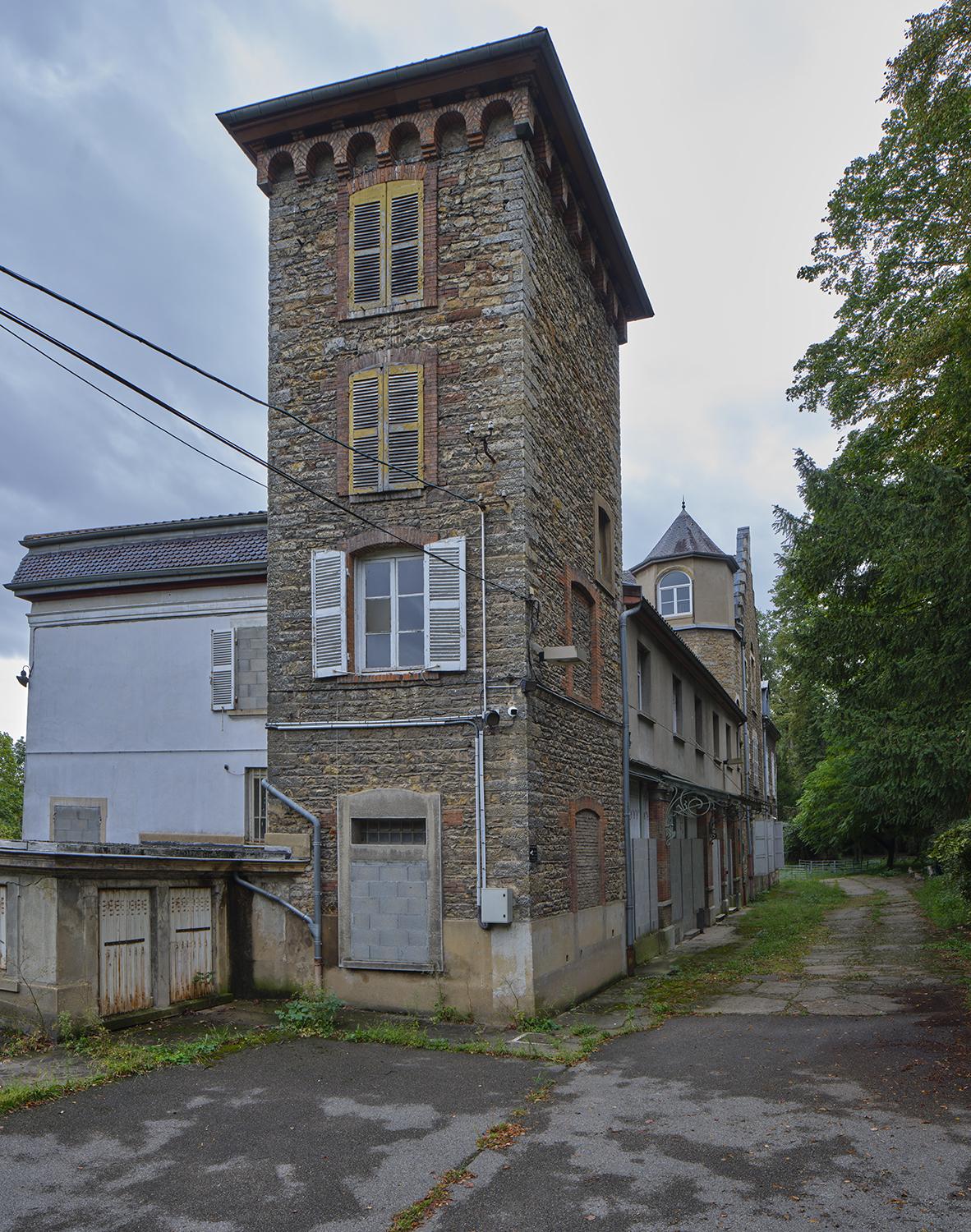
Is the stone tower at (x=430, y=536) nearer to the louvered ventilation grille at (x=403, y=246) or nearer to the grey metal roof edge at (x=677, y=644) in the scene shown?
the louvered ventilation grille at (x=403, y=246)

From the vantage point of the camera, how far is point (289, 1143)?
7.44 meters

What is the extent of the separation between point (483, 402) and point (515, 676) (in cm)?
348

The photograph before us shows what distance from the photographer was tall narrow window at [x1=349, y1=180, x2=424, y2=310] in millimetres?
13352

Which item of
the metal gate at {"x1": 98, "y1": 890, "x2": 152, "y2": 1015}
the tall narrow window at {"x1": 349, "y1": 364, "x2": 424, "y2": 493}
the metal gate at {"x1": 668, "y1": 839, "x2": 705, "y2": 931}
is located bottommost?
the metal gate at {"x1": 668, "y1": 839, "x2": 705, "y2": 931}

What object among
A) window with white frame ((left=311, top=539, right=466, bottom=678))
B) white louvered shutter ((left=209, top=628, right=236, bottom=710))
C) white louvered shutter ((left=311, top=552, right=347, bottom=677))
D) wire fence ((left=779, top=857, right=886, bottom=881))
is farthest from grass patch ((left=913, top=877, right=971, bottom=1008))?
wire fence ((left=779, top=857, right=886, bottom=881))

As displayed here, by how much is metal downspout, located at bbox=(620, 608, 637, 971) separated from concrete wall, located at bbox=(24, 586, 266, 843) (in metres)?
5.75

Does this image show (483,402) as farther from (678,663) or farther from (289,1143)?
(678,663)

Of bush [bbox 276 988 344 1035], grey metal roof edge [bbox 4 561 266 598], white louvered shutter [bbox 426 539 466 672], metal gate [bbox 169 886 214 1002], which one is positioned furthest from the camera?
grey metal roof edge [bbox 4 561 266 598]

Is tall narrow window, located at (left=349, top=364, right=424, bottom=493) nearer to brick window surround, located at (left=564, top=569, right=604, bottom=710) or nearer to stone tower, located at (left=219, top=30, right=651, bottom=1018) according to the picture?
stone tower, located at (left=219, top=30, right=651, bottom=1018)

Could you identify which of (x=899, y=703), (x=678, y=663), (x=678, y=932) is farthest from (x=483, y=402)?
(x=678, y=932)

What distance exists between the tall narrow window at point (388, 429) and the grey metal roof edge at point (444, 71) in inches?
141

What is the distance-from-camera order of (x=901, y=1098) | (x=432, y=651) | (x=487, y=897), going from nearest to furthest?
(x=901, y=1098)
(x=487, y=897)
(x=432, y=651)

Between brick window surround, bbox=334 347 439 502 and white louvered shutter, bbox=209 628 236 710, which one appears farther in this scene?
white louvered shutter, bbox=209 628 236 710

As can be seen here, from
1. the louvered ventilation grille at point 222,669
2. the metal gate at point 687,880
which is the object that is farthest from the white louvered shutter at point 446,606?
the metal gate at point 687,880
